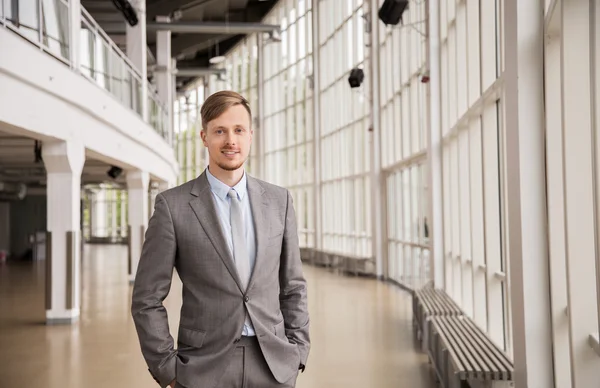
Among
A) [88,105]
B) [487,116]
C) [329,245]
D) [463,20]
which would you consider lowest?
[329,245]

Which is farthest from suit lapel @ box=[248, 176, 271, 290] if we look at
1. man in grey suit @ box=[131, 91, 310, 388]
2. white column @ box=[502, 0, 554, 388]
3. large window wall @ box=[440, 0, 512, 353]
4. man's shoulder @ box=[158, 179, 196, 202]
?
large window wall @ box=[440, 0, 512, 353]

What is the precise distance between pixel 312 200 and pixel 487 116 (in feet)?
63.8

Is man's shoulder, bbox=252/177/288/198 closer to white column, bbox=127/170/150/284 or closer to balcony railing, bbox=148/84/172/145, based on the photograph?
white column, bbox=127/170/150/284

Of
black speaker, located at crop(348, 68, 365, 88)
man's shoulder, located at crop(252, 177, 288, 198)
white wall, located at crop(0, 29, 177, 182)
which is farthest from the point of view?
black speaker, located at crop(348, 68, 365, 88)

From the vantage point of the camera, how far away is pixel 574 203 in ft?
14.4

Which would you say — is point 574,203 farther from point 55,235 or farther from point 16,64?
point 55,235

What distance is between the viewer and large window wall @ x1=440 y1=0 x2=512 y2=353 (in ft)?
26.0

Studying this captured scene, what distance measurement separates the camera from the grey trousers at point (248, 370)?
2492 millimetres

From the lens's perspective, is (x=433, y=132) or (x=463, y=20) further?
(x=433, y=132)

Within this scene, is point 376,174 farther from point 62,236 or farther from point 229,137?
point 229,137

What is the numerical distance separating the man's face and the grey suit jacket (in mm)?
139

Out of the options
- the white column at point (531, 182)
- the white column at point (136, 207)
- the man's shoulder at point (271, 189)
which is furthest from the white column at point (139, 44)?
the man's shoulder at point (271, 189)

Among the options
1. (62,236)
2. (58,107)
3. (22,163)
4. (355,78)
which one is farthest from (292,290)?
(22,163)

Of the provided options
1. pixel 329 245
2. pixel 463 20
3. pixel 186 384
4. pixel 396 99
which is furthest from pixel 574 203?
pixel 329 245
